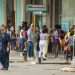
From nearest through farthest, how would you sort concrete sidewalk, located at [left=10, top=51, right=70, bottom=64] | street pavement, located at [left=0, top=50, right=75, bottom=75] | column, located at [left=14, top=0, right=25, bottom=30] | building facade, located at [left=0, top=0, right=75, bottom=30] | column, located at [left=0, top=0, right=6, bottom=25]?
street pavement, located at [left=0, top=50, right=75, bottom=75], concrete sidewalk, located at [left=10, top=51, right=70, bottom=64], building facade, located at [left=0, top=0, right=75, bottom=30], column, located at [left=14, top=0, right=25, bottom=30], column, located at [left=0, top=0, right=6, bottom=25]

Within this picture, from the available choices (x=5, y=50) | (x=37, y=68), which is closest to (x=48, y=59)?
(x=37, y=68)

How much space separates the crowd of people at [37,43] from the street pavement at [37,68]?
1.49ft

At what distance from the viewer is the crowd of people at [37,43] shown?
21750 mm

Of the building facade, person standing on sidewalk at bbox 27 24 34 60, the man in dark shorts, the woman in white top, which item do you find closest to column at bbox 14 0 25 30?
the building facade

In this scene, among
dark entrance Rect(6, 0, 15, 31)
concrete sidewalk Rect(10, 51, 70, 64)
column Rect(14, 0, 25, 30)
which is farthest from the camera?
dark entrance Rect(6, 0, 15, 31)

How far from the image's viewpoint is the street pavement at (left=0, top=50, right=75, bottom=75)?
20.9m

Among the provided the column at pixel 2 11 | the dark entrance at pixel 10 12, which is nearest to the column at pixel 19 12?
the dark entrance at pixel 10 12

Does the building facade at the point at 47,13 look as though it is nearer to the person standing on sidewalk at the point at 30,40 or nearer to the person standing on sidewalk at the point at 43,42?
the person standing on sidewalk at the point at 30,40

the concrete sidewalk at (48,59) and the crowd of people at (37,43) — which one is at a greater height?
the crowd of people at (37,43)

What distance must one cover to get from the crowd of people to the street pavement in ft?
1.49

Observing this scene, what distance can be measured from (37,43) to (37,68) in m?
3.21

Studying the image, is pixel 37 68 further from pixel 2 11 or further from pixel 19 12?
pixel 2 11

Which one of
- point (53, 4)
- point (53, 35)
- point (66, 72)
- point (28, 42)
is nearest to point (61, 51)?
point (53, 35)

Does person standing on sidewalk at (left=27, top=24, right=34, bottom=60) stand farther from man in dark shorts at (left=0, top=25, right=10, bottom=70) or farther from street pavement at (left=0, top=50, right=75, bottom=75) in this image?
man in dark shorts at (left=0, top=25, right=10, bottom=70)
